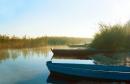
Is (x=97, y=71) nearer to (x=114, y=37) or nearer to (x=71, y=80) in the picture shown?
(x=71, y=80)

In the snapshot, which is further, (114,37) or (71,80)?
(114,37)

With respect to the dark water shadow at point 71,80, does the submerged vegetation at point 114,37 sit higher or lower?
higher

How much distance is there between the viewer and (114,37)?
2811cm

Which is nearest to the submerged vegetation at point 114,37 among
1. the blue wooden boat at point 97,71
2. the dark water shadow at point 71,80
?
the blue wooden boat at point 97,71

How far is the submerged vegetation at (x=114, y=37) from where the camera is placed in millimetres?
27734

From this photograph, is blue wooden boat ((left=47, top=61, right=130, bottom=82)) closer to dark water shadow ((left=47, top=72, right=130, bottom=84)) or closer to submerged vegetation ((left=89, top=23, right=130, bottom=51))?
dark water shadow ((left=47, top=72, right=130, bottom=84))

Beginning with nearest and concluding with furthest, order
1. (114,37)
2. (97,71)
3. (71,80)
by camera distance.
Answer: (97,71)
(71,80)
(114,37)

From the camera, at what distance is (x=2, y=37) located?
45062 mm

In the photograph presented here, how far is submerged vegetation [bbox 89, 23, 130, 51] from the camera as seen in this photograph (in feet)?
91.0

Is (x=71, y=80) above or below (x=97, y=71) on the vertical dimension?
below

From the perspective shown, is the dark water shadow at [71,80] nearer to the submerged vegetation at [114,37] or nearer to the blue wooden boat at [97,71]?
the blue wooden boat at [97,71]

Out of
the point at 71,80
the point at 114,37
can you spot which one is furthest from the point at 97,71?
the point at 114,37

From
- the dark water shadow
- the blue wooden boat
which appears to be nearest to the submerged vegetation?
the blue wooden boat

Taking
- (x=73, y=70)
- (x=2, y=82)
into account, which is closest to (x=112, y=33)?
(x=73, y=70)
